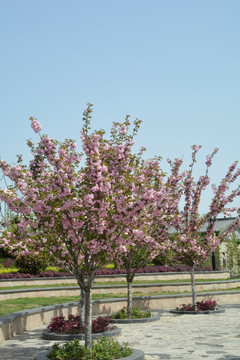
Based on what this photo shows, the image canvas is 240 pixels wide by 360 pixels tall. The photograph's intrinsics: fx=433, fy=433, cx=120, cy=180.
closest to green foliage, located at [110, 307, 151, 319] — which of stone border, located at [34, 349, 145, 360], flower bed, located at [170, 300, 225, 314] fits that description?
flower bed, located at [170, 300, 225, 314]

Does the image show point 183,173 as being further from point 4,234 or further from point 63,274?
point 63,274

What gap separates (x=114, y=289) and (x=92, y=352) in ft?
47.4

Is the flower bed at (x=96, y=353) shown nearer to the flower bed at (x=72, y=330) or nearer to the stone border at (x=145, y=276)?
the flower bed at (x=72, y=330)

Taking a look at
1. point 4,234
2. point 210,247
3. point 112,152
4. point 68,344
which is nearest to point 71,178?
point 112,152

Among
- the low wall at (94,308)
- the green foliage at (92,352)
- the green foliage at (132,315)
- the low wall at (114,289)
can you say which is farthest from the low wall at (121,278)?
the green foliage at (92,352)

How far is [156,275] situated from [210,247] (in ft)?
40.9

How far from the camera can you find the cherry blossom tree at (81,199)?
30.5 feet

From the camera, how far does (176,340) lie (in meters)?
12.7

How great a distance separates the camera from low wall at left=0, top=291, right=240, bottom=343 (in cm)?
1336

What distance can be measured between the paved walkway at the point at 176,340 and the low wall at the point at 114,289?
5918 millimetres

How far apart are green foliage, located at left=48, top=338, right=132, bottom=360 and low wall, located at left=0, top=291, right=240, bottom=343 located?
2.92 m

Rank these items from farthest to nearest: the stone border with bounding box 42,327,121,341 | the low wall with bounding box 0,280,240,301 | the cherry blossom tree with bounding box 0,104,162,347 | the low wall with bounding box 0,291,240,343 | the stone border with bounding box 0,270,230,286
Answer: the stone border with bounding box 0,270,230,286, the low wall with bounding box 0,280,240,301, the low wall with bounding box 0,291,240,343, the stone border with bounding box 42,327,121,341, the cherry blossom tree with bounding box 0,104,162,347

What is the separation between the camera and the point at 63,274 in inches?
1102

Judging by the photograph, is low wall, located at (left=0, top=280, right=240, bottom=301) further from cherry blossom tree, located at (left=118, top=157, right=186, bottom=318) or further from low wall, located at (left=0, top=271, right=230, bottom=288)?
cherry blossom tree, located at (left=118, top=157, right=186, bottom=318)
